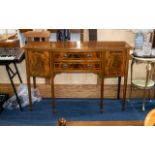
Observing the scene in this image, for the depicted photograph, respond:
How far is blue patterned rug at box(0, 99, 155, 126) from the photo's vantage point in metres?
2.47

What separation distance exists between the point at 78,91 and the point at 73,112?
41cm

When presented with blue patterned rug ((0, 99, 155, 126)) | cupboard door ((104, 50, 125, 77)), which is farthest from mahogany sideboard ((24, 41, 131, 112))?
blue patterned rug ((0, 99, 155, 126))

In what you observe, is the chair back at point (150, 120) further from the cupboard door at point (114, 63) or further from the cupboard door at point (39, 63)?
the cupboard door at point (39, 63)

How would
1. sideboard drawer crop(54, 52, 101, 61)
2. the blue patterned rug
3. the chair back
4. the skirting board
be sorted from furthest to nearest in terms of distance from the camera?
1. the skirting board
2. the blue patterned rug
3. sideboard drawer crop(54, 52, 101, 61)
4. the chair back

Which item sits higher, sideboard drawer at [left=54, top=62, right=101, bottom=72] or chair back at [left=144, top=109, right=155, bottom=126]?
chair back at [left=144, top=109, right=155, bottom=126]

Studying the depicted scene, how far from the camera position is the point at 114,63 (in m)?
2.41

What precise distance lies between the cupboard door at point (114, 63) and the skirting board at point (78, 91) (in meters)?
0.51

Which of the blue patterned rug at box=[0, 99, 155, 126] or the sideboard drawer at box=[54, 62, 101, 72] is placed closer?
the sideboard drawer at box=[54, 62, 101, 72]

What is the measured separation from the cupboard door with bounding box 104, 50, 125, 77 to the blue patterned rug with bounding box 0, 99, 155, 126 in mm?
481

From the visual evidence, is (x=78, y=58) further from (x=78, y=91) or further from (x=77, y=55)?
(x=78, y=91)

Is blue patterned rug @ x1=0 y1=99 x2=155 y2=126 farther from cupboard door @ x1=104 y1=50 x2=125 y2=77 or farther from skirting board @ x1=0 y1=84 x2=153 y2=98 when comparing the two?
cupboard door @ x1=104 y1=50 x2=125 y2=77

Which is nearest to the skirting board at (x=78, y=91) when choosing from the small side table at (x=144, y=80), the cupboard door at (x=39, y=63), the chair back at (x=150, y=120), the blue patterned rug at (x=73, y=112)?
the blue patterned rug at (x=73, y=112)
